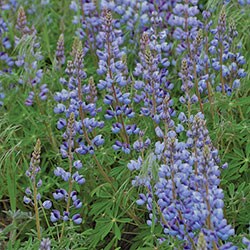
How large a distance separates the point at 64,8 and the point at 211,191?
3414 millimetres

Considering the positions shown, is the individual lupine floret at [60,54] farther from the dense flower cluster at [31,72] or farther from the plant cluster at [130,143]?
the dense flower cluster at [31,72]

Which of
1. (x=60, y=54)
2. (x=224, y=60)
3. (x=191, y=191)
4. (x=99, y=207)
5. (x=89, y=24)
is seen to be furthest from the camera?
(x=89, y=24)

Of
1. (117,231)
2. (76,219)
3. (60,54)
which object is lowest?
(117,231)

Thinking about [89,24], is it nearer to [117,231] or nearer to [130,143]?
[130,143]

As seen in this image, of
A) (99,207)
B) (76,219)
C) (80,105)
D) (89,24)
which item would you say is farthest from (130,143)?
(89,24)

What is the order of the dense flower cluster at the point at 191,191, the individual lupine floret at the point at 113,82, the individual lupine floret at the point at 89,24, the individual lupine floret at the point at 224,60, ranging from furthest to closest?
the individual lupine floret at the point at 89,24 < the individual lupine floret at the point at 224,60 < the individual lupine floret at the point at 113,82 < the dense flower cluster at the point at 191,191

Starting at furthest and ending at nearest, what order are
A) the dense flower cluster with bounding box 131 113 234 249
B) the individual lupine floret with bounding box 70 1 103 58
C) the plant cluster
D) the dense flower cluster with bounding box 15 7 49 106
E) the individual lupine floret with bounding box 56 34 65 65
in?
1. the individual lupine floret with bounding box 70 1 103 58
2. the individual lupine floret with bounding box 56 34 65 65
3. the dense flower cluster with bounding box 15 7 49 106
4. the plant cluster
5. the dense flower cluster with bounding box 131 113 234 249

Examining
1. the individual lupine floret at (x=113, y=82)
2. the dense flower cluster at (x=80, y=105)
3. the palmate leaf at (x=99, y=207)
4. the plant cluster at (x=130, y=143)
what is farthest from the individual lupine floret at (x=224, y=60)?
the palmate leaf at (x=99, y=207)

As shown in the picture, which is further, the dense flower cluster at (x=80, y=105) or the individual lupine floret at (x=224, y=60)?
the individual lupine floret at (x=224, y=60)

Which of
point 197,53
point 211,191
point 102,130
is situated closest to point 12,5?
point 102,130

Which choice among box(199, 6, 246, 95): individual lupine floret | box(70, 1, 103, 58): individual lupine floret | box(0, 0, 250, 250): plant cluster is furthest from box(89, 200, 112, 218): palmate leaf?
box(70, 1, 103, 58): individual lupine floret

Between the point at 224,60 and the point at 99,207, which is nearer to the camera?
the point at 99,207

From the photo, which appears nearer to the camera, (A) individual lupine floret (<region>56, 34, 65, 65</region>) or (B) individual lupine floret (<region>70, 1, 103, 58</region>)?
(A) individual lupine floret (<region>56, 34, 65, 65</region>)

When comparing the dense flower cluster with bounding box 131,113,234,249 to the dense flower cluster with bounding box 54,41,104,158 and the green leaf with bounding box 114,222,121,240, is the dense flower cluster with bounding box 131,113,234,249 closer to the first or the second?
the green leaf with bounding box 114,222,121,240
